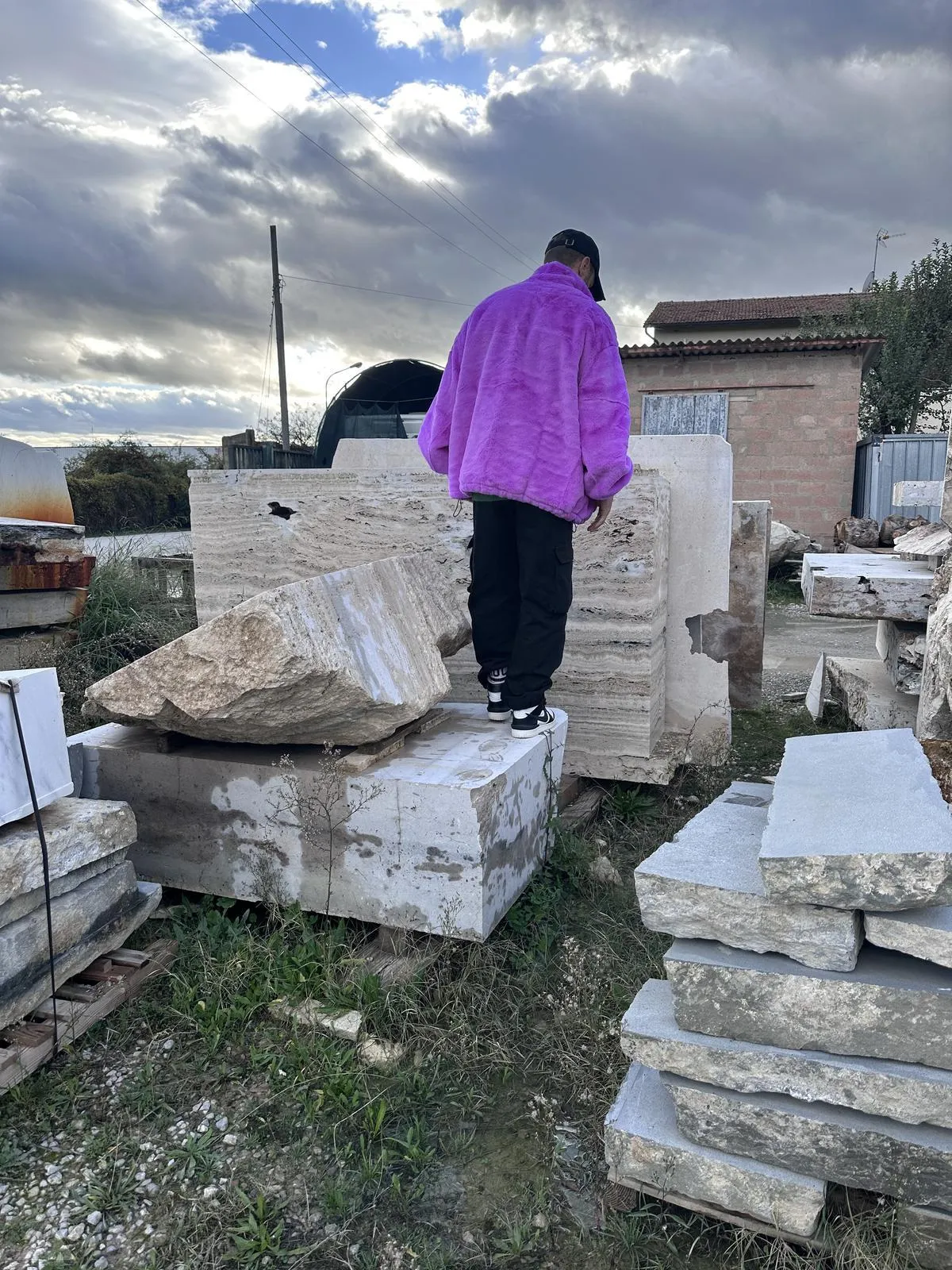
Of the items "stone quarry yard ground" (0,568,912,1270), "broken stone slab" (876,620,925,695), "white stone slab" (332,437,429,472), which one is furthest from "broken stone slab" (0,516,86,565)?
"broken stone slab" (876,620,925,695)

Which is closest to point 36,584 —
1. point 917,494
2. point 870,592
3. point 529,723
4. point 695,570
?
point 529,723

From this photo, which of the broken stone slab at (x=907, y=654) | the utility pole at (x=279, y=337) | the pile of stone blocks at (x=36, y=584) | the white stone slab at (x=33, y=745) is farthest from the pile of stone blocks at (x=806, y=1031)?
the utility pole at (x=279, y=337)

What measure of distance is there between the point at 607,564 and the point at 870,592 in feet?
4.62

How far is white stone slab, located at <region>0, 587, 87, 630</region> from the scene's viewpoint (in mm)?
4984

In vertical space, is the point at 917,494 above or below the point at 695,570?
above

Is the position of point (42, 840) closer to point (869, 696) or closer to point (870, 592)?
point (870, 592)

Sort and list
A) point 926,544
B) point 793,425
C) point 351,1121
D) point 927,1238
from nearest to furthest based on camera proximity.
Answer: point 927,1238, point 351,1121, point 926,544, point 793,425

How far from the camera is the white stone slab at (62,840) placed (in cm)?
201

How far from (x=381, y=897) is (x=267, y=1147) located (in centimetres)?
74

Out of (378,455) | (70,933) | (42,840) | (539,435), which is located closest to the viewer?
(42,840)

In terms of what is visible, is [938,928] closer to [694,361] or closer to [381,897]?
[381,897]

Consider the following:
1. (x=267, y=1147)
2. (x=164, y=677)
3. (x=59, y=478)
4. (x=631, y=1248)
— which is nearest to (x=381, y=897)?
(x=267, y=1147)

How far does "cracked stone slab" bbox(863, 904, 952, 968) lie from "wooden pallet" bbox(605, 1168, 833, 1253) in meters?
0.56

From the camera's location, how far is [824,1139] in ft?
5.04
